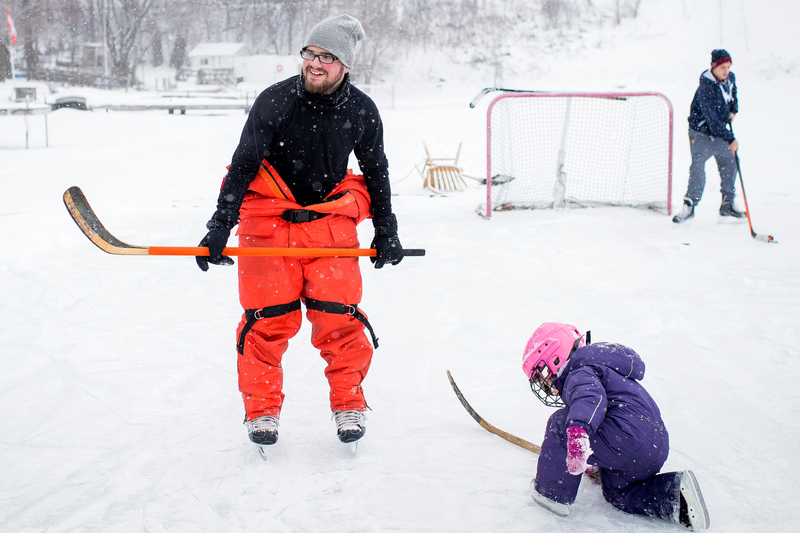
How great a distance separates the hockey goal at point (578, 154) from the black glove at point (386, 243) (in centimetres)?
397

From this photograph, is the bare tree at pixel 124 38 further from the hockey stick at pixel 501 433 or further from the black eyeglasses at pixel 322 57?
the hockey stick at pixel 501 433

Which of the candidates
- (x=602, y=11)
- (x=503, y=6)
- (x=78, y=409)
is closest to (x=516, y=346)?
(x=78, y=409)

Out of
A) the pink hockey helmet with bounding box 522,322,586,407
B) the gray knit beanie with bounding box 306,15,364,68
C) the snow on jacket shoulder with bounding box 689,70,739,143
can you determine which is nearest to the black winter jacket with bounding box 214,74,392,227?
the gray knit beanie with bounding box 306,15,364,68

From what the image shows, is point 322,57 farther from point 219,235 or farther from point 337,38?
point 219,235

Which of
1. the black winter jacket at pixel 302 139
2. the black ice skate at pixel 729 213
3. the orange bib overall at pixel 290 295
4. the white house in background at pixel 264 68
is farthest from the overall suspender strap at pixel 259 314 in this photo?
the white house in background at pixel 264 68

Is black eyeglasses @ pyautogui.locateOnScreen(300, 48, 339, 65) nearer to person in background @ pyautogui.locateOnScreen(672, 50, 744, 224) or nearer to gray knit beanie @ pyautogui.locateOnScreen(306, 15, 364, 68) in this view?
gray knit beanie @ pyautogui.locateOnScreen(306, 15, 364, 68)

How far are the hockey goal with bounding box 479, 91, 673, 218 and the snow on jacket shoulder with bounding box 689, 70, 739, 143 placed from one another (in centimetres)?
91

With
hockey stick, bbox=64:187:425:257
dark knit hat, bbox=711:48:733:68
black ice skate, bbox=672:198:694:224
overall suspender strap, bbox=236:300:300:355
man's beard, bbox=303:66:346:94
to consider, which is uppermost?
dark knit hat, bbox=711:48:733:68

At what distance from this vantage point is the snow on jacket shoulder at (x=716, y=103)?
5.32m

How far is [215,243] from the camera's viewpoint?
76.7 inches

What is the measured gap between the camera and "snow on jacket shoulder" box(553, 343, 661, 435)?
1.57 meters

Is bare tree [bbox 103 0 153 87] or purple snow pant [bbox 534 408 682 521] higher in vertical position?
bare tree [bbox 103 0 153 87]

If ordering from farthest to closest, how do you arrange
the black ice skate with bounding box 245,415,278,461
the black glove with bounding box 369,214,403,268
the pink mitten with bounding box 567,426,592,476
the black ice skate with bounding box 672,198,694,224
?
the black ice skate with bounding box 672,198,694,224
the black glove with bounding box 369,214,403,268
the black ice skate with bounding box 245,415,278,461
the pink mitten with bounding box 567,426,592,476

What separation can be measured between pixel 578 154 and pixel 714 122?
15.1ft
